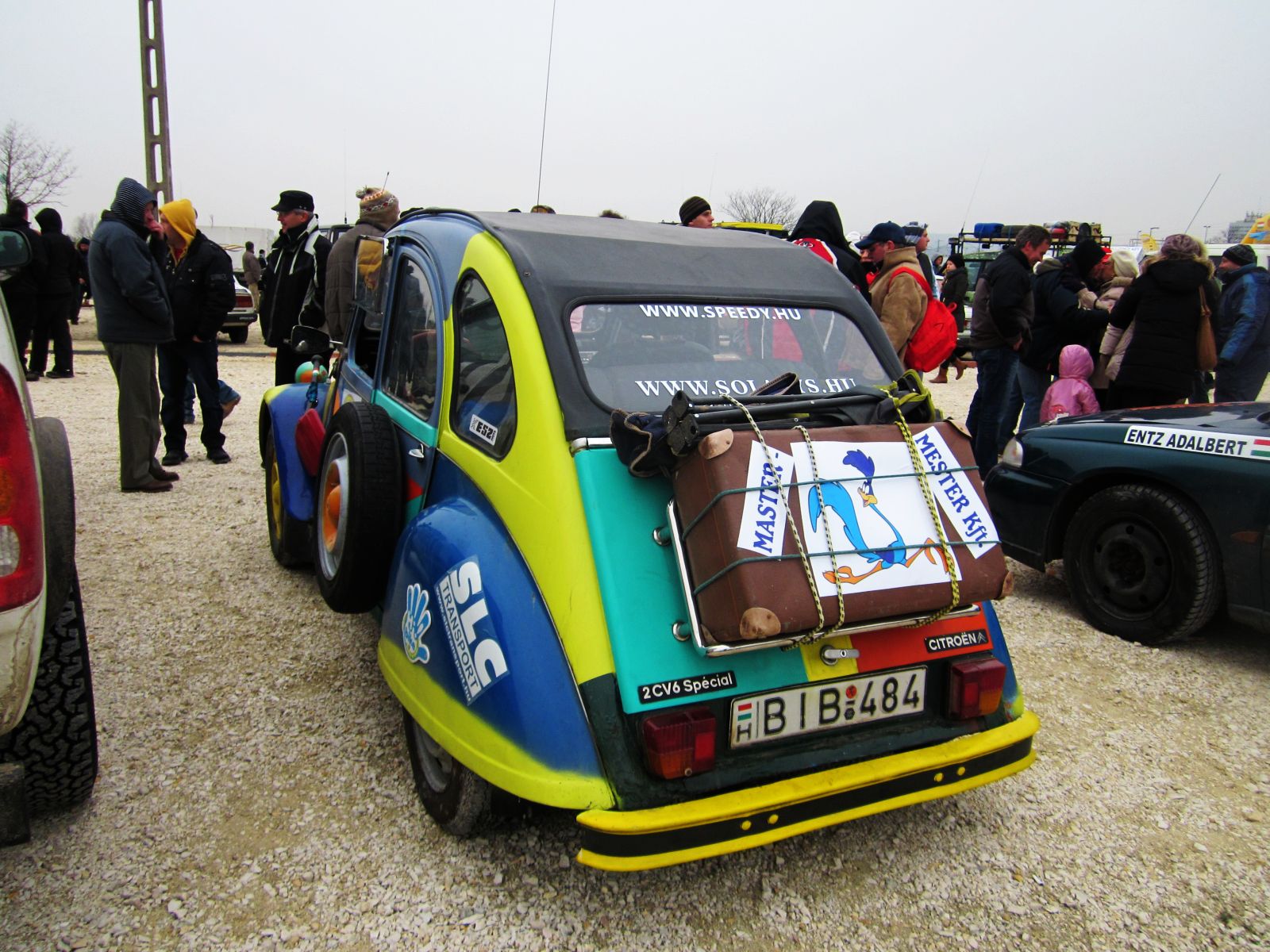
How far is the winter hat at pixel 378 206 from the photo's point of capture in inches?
234

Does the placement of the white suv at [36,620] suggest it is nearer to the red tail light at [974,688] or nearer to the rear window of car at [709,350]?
the rear window of car at [709,350]

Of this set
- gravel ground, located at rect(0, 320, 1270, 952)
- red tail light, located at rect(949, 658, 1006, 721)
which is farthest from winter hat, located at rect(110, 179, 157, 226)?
red tail light, located at rect(949, 658, 1006, 721)

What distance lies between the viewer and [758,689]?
2176mm

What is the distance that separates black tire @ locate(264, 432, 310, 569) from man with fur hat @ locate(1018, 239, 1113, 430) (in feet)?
16.0

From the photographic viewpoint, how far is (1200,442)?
3.84 meters

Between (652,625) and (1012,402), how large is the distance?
547cm

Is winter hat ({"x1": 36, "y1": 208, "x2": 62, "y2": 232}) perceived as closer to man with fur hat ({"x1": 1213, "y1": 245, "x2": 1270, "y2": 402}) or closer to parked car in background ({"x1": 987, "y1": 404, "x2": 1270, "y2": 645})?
parked car in background ({"x1": 987, "y1": 404, "x2": 1270, "y2": 645})

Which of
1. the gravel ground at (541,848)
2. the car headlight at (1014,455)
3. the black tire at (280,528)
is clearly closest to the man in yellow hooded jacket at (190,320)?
the black tire at (280,528)

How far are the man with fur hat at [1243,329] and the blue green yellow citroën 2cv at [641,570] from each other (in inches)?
228

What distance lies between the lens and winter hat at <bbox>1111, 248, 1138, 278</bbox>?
7199 mm

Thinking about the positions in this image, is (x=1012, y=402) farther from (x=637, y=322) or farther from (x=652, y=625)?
(x=652, y=625)

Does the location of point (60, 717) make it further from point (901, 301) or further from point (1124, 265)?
point (1124, 265)

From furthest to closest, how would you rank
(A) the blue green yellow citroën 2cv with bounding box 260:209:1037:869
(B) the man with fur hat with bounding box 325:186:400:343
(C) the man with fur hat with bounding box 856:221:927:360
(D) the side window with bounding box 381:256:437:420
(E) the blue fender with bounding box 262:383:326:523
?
(B) the man with fur hat with bounding box 325:186:400:343 < (C) the man with fur hat with bounding box 856:221:927:360 < (E) the blue fender with bounding box 262:383:326:523 < (D) the side window with bounding box 381:256:437:420 < (A) the blue green yellow citroën 2cv with bounding box 260:209:1037:869

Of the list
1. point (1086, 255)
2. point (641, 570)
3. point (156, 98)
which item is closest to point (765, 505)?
point (641, 570)
